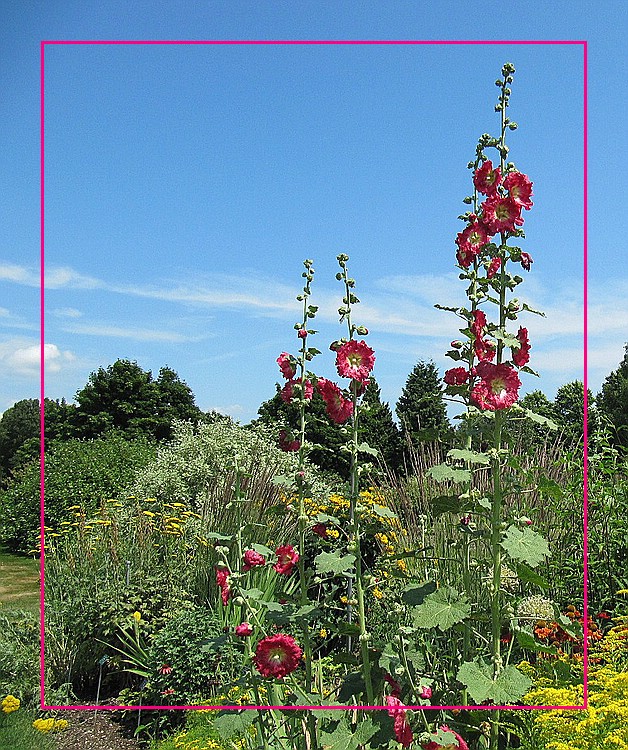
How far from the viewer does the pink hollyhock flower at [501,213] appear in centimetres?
241

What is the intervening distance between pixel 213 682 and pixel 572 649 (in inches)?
74.2

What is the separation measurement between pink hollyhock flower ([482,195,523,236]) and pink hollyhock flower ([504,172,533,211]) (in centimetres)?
2

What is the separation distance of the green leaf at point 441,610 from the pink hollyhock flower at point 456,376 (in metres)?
0.65

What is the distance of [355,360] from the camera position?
2.39 m

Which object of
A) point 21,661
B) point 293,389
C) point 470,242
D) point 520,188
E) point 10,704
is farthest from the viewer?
point 21,661

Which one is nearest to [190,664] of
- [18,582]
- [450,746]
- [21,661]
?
[21,661]

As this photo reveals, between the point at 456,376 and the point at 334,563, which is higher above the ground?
the point at 456,376

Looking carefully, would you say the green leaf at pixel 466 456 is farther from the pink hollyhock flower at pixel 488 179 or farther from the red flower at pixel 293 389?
→ the pink hollyhock flower at pixel 488 179

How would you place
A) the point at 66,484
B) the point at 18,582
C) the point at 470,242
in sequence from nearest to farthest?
the point at 470,242, the point at 18,582, the point at 66,484

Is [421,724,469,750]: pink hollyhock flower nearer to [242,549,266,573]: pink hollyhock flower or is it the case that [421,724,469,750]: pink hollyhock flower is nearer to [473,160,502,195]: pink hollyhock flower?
[242,549,266,573]: pink hollyhock flower

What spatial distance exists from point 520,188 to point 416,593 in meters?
1.30

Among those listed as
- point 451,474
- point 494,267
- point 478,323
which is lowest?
point 451,474

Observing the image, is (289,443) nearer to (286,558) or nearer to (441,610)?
(286,558)

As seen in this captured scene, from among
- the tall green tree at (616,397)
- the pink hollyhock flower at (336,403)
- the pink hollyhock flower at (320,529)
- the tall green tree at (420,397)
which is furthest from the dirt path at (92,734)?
the tall green tree at (616,397)
